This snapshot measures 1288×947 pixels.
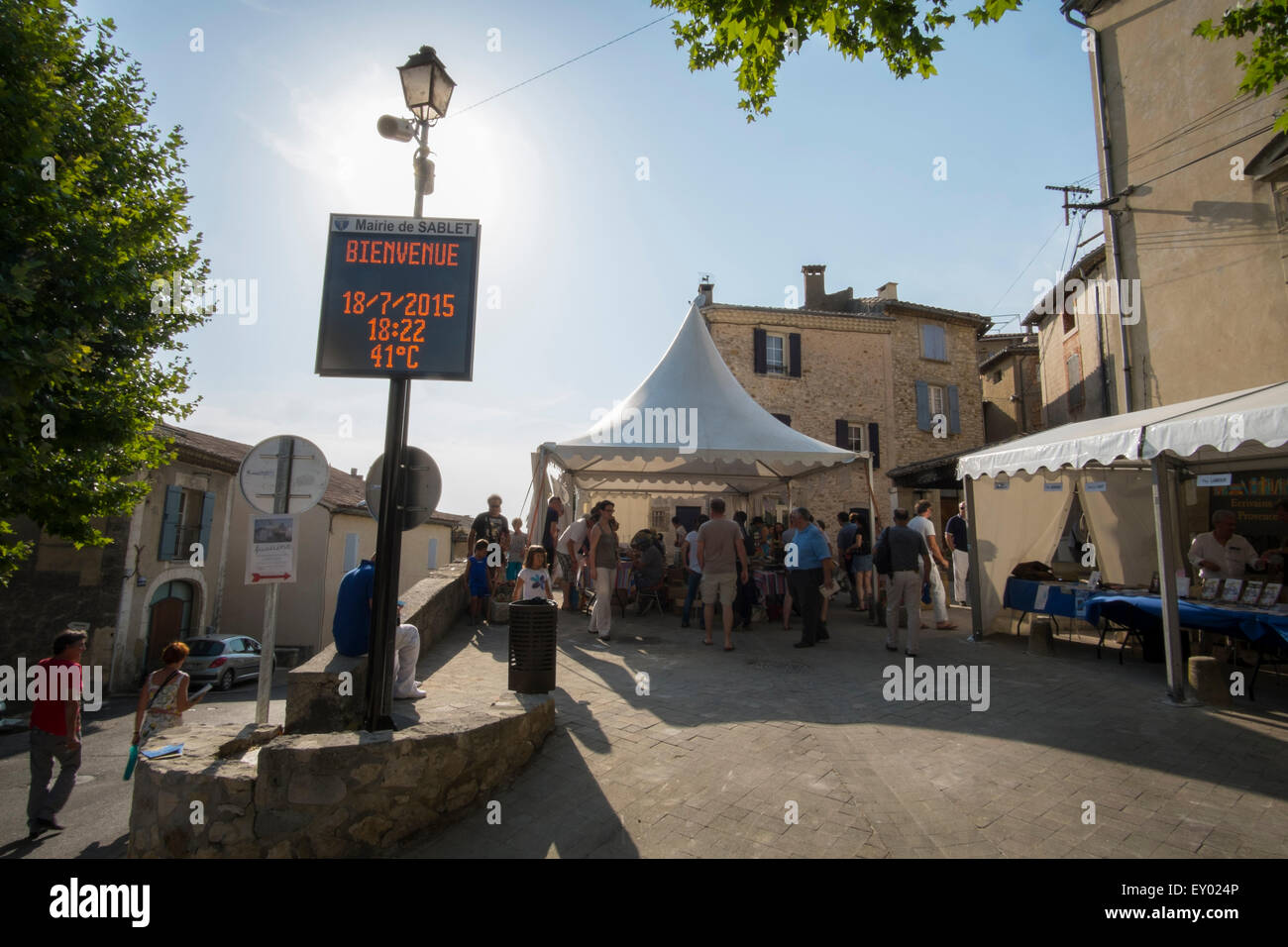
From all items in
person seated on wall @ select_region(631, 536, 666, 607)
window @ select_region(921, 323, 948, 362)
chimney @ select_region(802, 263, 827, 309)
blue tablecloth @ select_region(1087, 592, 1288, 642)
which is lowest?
blue tablecloth @ select_region(1087, 592, 1288, 642)

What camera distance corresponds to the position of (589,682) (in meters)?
6.30

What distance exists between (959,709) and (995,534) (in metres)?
4.72

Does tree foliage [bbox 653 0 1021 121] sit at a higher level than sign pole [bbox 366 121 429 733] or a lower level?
higher

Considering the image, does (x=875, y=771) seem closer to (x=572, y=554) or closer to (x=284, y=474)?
(x=284, y=474)

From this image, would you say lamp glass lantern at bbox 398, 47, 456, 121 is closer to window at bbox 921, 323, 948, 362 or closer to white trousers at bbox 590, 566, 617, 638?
white trousers at bbox 590, 566, 617, 638

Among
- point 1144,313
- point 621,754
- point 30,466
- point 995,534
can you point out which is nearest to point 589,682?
point 621,754

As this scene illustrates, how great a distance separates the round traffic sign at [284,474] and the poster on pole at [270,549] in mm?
92

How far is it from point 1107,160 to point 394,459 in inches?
611

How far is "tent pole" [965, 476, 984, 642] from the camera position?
8.73m

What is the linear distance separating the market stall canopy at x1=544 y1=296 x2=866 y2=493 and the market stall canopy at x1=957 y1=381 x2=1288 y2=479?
2872mm

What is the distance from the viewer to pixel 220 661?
1833 centimetres

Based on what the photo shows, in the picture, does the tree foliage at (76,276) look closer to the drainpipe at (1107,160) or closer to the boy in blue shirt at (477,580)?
the boy in blue shirt at (477,580)

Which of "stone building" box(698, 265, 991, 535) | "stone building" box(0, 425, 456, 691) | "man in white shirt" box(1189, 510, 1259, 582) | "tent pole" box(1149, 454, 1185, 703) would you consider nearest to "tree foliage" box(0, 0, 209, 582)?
"stone building" box(0, 425, 456, 691)
